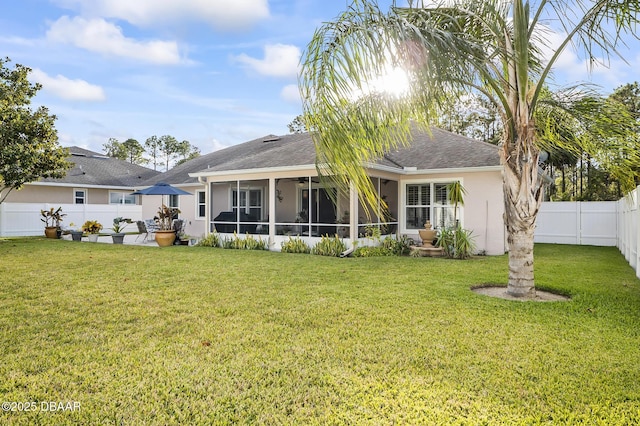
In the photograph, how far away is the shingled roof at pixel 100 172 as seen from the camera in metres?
24.5

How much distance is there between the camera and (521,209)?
662 centimetres

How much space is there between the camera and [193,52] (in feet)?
52.0

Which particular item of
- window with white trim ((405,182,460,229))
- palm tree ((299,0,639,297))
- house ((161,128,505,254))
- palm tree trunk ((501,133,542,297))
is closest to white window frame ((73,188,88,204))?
house ((161,128,505,254))

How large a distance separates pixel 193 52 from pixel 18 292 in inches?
469

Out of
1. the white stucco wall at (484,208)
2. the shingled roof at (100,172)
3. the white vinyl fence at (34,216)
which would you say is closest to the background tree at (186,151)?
the shingled roof at (100,172)

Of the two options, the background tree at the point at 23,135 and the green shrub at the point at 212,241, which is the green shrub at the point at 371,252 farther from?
the background tree at the point at 23,135

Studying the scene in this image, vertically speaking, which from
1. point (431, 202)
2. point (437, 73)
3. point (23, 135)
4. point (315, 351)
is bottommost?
point (315, 351)

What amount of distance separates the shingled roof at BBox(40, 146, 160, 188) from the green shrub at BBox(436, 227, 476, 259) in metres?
19.8

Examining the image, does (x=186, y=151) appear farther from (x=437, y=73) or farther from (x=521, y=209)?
(x=437, y=73)

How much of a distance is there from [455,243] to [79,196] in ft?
74.9

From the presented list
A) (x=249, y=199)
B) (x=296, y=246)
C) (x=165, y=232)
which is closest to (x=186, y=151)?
(x=249, y=199)

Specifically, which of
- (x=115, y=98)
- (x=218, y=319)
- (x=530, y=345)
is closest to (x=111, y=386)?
(x=218, y=319)

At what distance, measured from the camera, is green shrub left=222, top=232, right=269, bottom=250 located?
46.6 ft

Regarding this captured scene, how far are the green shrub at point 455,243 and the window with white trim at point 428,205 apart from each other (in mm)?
1188
